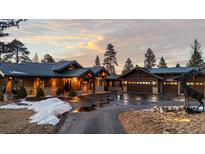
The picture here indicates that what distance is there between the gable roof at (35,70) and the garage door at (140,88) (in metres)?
9.85

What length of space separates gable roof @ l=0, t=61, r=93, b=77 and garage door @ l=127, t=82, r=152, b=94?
985 centimetres

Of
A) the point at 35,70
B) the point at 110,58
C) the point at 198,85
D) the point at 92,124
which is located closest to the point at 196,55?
the point at 110,58

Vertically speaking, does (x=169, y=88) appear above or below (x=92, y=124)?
above

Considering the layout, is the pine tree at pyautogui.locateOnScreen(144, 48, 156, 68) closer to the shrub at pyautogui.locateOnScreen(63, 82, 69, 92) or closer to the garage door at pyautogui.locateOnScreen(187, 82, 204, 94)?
the garage door at pyautogui.locateOnScreen(187, 82, 204, 94)

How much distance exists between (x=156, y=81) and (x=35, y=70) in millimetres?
18452

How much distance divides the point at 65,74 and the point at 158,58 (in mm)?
55554

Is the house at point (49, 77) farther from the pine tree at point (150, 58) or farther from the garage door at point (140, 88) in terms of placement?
the pine tree at point (150, 58)

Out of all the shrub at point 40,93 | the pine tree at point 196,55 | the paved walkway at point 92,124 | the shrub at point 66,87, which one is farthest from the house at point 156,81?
the pine tree at point 196,55

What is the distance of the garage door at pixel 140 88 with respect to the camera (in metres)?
39.7

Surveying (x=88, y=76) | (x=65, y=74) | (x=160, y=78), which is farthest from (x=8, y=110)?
(x=160, y=78)

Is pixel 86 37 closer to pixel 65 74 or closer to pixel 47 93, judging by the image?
pixel 65 74

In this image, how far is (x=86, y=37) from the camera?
35281mm

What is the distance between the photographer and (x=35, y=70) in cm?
3250

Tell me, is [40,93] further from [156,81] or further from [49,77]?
[156,81]
